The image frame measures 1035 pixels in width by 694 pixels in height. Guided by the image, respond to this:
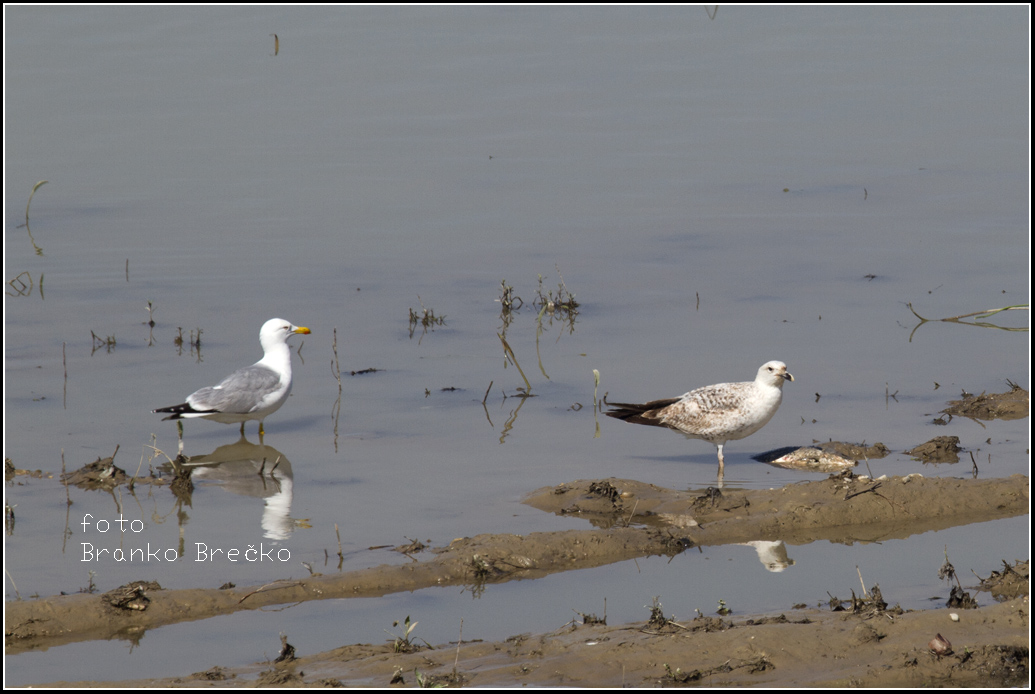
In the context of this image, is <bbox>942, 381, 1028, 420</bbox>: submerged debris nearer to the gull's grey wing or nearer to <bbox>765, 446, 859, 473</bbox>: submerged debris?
<bbox>765, 446, 859, 473</bbox>: submerged debris

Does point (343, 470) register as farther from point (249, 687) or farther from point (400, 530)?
point (249, 687)

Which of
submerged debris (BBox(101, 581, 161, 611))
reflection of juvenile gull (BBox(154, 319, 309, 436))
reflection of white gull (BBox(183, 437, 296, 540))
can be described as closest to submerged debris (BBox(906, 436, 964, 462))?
reflection of white gull (BBox(183, 437, 296, 540))

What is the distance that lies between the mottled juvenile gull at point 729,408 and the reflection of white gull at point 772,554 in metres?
1.41

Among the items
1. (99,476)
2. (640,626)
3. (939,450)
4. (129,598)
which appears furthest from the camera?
(939,450)

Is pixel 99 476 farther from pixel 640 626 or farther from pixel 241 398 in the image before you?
pixel 640 626

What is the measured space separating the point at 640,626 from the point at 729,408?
3385mm

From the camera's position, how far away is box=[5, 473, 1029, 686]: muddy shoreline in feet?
18.7

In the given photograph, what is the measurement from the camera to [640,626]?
6.29 metres

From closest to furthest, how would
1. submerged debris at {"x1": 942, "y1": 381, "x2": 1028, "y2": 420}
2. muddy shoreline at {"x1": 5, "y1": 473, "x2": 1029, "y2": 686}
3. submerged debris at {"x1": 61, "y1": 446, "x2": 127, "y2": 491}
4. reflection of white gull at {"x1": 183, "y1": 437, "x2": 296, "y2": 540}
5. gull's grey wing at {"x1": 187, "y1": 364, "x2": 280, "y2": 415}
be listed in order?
muddy shoreline at {"x1": 5, "y1": 473, "x2": 1029, "y2": 686}, reflection of white gull at {"x1": 183, "y1": 437, "x2": 296, "y2": 540}, submerged debris at {"x1": 61, "y1": 446, "x2": 127, "y2": 491}, gull's grey wing at {"x1": 187, "y1": 364, "x2": 280, "y2": 415}, submerged debris at {"x1": 942, "y1": 381, "x2": 1028, "y2": 420}

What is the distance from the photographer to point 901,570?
7.35 metres

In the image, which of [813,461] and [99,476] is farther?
[813,461]

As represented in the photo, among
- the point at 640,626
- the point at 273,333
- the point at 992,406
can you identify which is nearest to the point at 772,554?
the point at 640,626

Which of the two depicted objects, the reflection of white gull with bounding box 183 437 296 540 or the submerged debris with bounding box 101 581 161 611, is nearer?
the submerged debris with bounding box 101 581 161 611

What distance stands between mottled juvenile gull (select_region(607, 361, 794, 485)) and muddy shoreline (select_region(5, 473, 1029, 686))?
3.20ft
